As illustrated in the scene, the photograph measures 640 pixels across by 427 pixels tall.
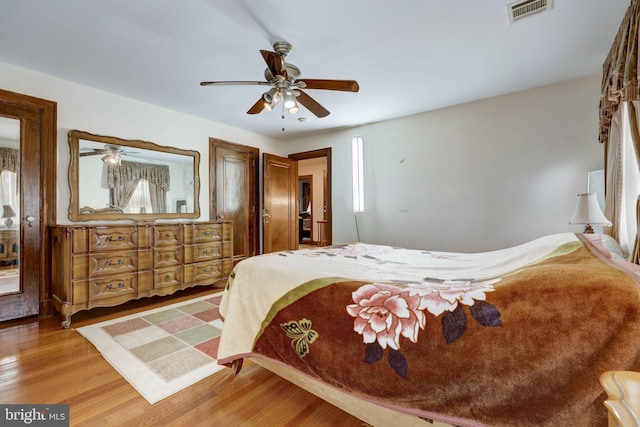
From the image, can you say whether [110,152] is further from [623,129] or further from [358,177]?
[623,129]

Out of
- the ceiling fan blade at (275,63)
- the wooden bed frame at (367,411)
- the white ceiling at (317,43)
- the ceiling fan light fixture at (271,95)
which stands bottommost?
the wooden bed frame at (367,411)

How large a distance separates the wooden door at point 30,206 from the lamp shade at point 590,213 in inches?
189

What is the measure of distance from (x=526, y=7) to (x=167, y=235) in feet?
12.4

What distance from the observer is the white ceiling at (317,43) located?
1.83 meters

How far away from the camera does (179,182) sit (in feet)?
12.2

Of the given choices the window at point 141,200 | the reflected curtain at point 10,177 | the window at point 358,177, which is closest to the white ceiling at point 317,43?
the reflected curtain at point 10,177

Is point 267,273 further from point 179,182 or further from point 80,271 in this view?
point 179,182

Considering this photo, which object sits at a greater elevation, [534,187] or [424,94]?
[424,94]

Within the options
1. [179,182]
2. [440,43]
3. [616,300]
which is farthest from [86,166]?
[616,300]

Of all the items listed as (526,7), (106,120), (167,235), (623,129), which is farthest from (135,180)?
(623,129)

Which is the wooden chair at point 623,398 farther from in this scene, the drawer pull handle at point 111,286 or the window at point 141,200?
the window at point 141,200

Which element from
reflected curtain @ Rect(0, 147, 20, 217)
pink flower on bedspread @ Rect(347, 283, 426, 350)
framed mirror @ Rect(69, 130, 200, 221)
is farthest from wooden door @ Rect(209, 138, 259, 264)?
pink flower on bedspread @ Rect(347, 283, 426, 350)

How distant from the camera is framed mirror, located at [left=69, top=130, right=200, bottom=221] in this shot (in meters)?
2.93

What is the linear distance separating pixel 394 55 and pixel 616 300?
2283 mm
